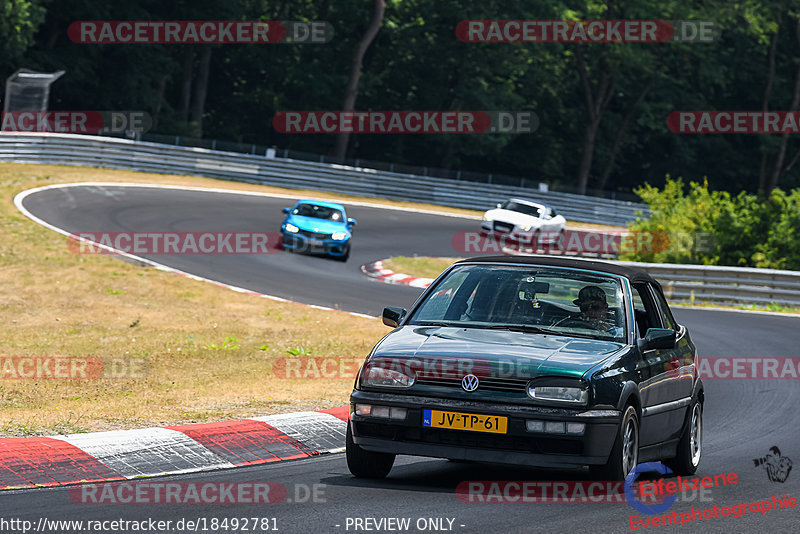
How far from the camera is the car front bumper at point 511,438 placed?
675cm

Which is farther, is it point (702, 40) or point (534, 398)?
Result: point (702, 40)

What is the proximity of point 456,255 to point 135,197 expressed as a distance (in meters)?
9.58

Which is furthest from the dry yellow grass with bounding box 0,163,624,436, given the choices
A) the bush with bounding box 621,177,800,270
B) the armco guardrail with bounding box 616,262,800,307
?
the bush with bounding box 621,177,800,270

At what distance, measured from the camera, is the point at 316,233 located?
28.4 m

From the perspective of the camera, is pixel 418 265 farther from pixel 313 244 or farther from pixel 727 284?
pixel 727 284

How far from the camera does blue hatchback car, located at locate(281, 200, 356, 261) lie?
28.4 meters

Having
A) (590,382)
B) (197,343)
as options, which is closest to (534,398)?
(590,382)

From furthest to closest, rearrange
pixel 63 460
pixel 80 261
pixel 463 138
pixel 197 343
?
pixel 463 138
pixel 80 261
pixel 197 343
pixel 63 460

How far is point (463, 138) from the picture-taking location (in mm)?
60562

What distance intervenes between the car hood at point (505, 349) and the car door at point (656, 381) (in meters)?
0.33

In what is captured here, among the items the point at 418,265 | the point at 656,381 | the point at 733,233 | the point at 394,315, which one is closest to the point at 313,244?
the point at 418,265

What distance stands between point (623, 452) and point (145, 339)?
9398mm

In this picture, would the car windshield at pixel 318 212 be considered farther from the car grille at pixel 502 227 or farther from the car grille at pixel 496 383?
the car grille at pixel 496 383

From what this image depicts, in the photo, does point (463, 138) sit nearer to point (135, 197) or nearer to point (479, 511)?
point (135, 197)
